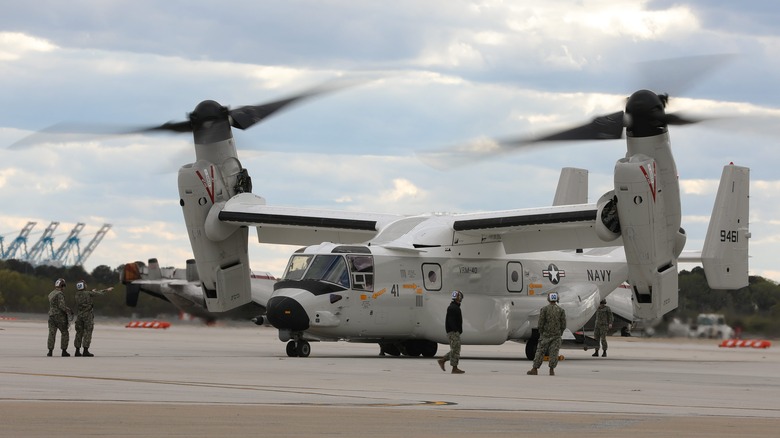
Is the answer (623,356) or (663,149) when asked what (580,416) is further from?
(623,356)

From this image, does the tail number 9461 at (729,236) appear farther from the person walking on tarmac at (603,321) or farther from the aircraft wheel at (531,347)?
the aircraft wheel at (531,347)

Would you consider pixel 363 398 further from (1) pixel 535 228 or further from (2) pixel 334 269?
(1) pixel 535 228

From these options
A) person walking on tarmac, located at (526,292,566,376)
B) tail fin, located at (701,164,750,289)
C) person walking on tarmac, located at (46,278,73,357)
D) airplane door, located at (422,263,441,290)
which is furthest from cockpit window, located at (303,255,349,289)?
tail fin, located at (701,164,750,289)

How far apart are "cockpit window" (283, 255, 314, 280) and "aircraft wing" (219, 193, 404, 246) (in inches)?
61.4

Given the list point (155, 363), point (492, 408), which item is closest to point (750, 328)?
point (155, 363)

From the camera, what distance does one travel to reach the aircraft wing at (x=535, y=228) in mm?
23750

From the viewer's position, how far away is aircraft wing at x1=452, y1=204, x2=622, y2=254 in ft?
77.9

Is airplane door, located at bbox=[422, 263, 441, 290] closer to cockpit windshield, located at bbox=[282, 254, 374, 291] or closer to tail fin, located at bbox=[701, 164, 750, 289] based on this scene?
cockpit windshield, located at bbox=[282, 254, 374, 291]

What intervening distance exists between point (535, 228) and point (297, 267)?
5.31 m

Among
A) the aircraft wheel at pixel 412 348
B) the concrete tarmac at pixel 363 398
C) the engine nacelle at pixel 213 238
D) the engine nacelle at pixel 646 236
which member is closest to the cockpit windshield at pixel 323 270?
the concrete tarmac at pixel 363 398

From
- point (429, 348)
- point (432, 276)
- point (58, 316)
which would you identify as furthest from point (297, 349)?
point (58, 316)

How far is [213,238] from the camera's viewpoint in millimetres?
25344

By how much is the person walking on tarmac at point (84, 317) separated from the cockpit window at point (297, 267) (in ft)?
12.4

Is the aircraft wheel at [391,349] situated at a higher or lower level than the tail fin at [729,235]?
lower
